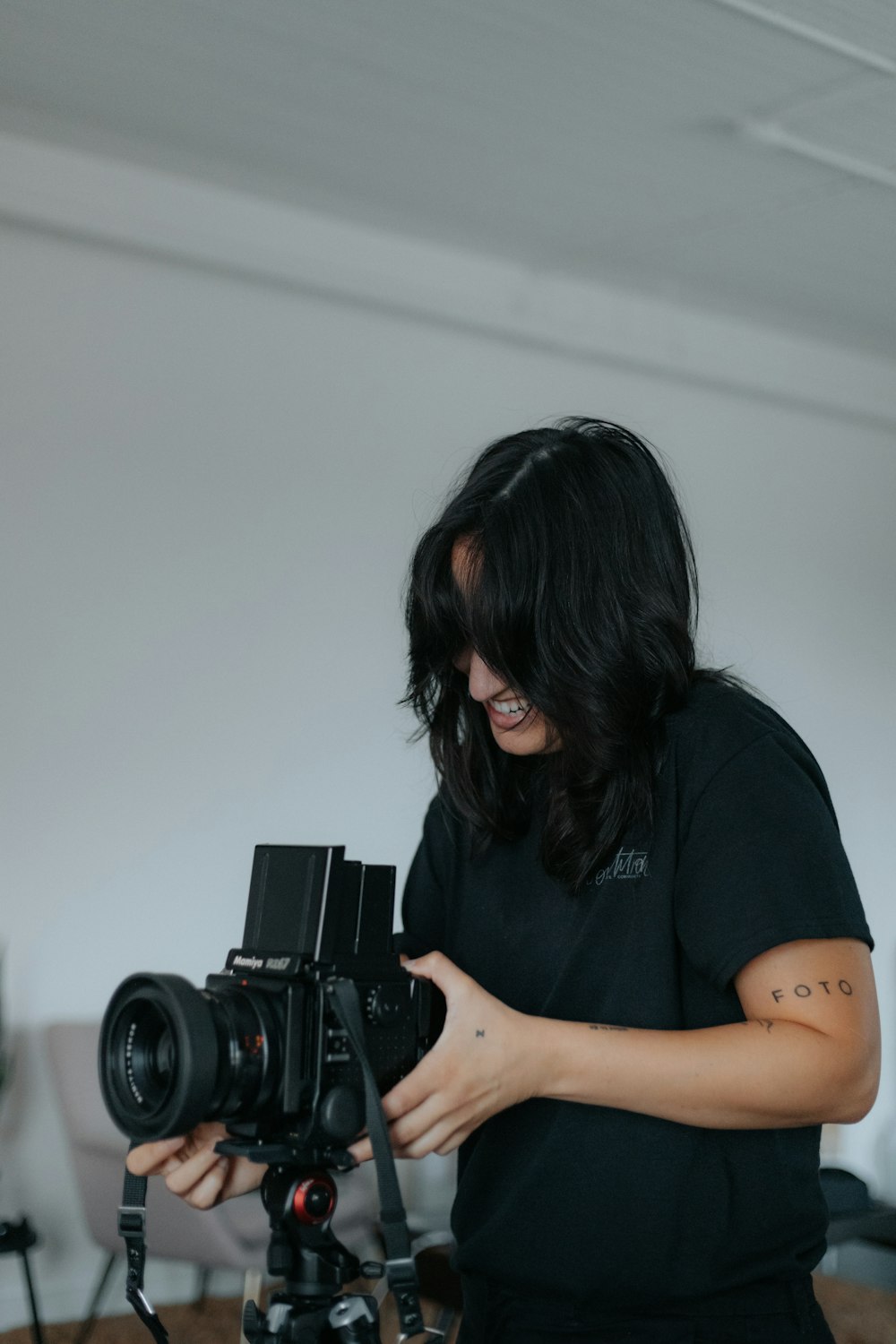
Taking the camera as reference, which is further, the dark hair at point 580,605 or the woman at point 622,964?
the dark hair at point 580,605

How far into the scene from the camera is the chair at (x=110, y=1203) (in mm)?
2730

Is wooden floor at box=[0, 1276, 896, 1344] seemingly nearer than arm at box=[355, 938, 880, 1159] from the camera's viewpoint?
No

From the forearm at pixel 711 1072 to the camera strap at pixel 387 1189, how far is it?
13cm

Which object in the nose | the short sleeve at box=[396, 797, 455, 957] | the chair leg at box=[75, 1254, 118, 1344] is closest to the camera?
the nose

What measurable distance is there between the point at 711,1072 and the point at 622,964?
0.14 meters

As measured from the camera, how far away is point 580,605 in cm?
114

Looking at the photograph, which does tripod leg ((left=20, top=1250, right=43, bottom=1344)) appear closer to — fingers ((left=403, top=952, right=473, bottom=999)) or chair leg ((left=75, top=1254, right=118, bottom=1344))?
chair leg ((left=75, top=1254, right=118, bottom=1344))

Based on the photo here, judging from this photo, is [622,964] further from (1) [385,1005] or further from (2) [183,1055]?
(2) [183,1055]

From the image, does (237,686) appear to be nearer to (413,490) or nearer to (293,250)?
(413,490)

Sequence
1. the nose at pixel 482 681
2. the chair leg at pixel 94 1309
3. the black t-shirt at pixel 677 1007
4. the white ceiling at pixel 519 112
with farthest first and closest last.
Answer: the chair leg at pixel 94 1309 → the white ceiling at pixel 519 112 → the nose at pixel 482 681 → the black t-shirt at pixel 677 1007

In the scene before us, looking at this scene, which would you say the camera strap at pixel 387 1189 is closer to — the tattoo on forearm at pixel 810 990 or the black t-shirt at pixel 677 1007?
the black t-shirt at pixel 677 1007

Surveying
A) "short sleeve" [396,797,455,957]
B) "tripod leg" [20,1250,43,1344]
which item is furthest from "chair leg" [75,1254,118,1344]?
"short sleeve" [396,797,455,957]

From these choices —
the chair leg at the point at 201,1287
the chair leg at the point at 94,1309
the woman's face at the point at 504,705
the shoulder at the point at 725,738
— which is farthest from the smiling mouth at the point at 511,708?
the chair leg at the point at 201,1287

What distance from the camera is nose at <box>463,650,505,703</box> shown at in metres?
1.19
